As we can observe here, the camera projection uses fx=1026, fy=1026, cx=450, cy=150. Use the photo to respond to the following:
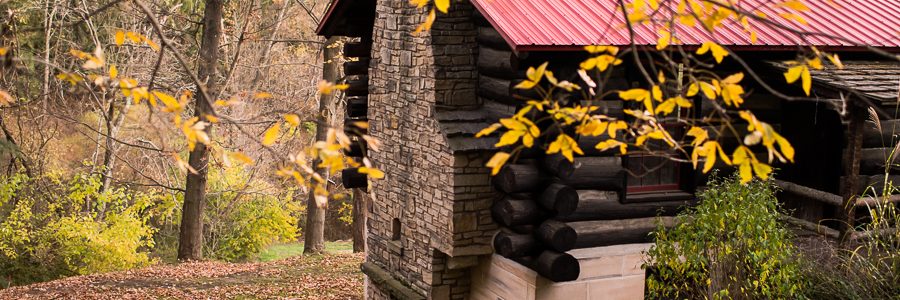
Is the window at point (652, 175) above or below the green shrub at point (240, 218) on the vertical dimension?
above

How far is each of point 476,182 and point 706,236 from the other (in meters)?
2.43

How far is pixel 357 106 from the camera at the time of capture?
12555 millimetres

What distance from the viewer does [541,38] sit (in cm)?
910

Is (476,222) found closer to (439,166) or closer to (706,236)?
(439,166)

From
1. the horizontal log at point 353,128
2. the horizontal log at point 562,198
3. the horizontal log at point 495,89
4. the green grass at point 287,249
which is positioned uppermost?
the horizontal log at point 495,89

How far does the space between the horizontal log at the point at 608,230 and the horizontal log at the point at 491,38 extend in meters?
1.78

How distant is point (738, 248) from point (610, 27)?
2181 mm

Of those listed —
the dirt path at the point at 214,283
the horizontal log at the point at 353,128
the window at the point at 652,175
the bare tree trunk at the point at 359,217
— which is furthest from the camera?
the bare tree trunk at the point at 359,217

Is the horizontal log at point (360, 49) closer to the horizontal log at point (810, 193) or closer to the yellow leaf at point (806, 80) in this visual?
the horizontal log at point (810, 193)

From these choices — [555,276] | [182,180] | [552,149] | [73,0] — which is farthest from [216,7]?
[552,149]

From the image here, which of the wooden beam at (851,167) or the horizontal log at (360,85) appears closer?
the wooden beam at (851,167)

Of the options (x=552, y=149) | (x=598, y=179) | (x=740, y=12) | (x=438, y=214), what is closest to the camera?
(x=740, y=12)

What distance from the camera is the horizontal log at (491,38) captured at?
9969 mm

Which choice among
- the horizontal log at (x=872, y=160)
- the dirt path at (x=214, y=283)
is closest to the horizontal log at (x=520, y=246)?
the horizontal log at (x=872, y=160)
